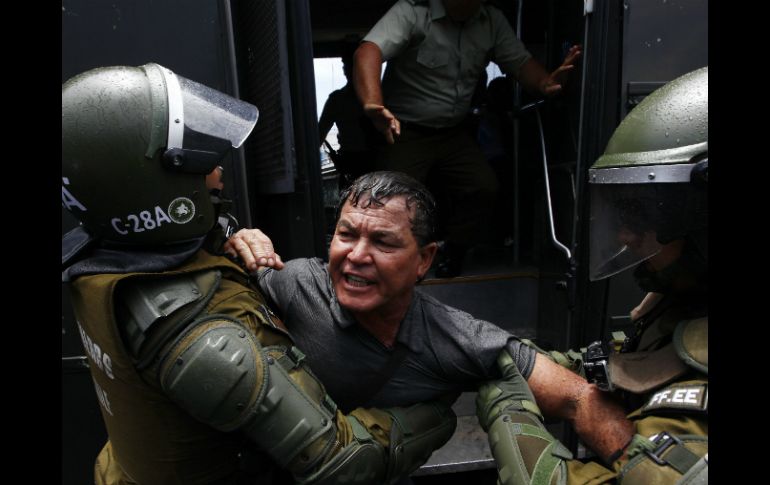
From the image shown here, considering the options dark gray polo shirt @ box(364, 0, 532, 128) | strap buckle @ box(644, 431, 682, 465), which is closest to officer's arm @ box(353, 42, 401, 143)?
dark gray polo shirt @ box(364, 0, 532, 128)

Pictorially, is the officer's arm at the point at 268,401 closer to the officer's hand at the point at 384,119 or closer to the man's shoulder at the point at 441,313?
the man's shoulder at the point at 441,313

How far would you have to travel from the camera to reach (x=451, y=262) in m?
3.72

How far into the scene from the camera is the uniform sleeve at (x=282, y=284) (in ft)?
5.66

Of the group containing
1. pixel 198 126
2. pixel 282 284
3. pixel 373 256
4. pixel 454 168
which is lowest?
pixel 282 284

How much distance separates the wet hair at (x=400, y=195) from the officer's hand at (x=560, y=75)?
5.30 ft

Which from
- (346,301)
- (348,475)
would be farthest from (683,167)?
(348,475)

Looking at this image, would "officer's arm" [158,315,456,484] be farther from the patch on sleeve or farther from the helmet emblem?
the patch on sleeve

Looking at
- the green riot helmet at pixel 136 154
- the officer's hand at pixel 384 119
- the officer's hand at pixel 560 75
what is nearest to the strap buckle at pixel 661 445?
the green riot helmet at pixel 136 154

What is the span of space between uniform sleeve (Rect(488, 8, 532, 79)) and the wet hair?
210 centimetres

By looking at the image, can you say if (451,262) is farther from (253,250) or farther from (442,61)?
(253,250)

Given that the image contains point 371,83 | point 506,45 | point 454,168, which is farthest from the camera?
point 454,168

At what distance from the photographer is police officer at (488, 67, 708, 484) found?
1.11 meters

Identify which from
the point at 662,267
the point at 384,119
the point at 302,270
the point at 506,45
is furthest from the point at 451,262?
the point at 662,267

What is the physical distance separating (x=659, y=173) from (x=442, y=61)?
7.56 ft
